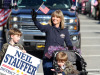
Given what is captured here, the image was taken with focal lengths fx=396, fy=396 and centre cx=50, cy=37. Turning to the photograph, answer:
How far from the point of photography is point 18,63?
20.9ft

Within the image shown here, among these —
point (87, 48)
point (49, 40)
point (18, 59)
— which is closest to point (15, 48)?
point (18, 59)

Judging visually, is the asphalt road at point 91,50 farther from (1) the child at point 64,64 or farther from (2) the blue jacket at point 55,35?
(1) the child at point 64,64

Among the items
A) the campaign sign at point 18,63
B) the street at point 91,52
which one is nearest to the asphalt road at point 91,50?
the street at point 91,52

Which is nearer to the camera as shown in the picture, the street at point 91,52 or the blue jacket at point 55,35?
the blue jacket at point 55,35

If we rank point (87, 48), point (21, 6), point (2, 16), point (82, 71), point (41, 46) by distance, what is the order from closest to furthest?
point (82, 71) → point (41, 46) → point (21, 6) → point (87, 48) → point (2, 16)

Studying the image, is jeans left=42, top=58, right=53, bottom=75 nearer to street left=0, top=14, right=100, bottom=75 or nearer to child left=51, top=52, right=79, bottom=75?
child left=51, top=52, right=79, bottom=75

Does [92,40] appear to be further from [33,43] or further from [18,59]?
[18,59]

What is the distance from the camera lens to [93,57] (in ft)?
41.4

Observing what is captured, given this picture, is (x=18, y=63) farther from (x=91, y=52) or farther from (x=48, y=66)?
(x=91, y=52)

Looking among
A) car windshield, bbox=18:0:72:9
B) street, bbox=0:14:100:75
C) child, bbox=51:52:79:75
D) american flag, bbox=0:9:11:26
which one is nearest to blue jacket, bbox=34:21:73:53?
child, bbox=51:52:79:75

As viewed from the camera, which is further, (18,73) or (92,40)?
(92,40)

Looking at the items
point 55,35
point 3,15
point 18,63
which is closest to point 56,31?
point 55,35

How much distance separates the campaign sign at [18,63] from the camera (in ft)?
20.9

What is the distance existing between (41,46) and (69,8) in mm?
1568
